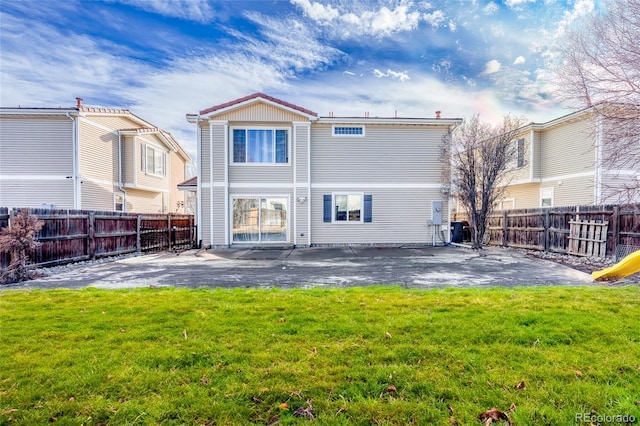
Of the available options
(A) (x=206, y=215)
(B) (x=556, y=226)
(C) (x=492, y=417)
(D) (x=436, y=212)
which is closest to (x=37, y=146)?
(A) (x=206, y=215)

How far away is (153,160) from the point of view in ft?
62.7

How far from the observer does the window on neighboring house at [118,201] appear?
1664 cm

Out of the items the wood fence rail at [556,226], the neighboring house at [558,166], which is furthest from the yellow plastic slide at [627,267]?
the neighboring house at [558,166]

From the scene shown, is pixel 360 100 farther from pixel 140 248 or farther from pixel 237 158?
pixel 140 248

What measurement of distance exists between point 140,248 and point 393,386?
41.0 ft

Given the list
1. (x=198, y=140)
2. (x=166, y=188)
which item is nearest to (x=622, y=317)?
(x=198, y=140)

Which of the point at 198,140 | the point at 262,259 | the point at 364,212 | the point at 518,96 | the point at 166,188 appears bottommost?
the point at 262,259

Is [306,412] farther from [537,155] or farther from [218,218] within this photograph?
[537,155]

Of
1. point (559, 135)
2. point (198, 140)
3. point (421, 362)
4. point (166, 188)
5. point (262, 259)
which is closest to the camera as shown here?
point (421, 362)

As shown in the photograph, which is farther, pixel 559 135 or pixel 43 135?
pixel 559 135

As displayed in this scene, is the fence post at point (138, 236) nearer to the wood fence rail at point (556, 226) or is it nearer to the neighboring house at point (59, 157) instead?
the neighboring house at point (59, 157)

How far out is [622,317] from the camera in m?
3.81

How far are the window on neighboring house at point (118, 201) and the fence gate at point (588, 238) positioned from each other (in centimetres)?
1968

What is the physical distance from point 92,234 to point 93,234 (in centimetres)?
5
